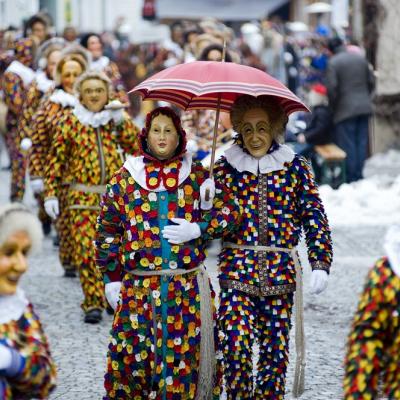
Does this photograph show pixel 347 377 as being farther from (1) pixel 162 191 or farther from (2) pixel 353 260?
(2) pixel 353 260

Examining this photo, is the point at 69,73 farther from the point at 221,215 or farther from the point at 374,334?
the point at 374,334

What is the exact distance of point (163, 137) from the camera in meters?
5.07

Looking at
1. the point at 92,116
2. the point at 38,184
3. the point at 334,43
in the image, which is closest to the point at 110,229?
the point at 92,116

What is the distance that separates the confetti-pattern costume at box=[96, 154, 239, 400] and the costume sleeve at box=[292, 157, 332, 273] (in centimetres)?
43

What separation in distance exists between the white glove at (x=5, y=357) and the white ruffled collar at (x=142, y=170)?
1732 mm

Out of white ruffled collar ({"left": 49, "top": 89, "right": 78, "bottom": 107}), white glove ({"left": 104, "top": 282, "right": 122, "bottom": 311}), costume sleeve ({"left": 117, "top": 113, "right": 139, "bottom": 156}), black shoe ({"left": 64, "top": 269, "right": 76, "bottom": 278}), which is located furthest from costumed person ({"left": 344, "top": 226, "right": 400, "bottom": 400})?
black shoe ({"left": 64, "top": 269, "right": 76, "bottom": 278})

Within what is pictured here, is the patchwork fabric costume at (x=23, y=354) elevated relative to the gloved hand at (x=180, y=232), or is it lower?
lower

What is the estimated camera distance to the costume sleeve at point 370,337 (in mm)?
3496

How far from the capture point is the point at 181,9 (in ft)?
144

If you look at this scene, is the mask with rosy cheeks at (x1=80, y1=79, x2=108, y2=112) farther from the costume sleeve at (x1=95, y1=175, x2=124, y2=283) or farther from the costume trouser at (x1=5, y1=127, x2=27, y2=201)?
the costume trouser at (x1=5, y1=127, x2=27, y2=201)

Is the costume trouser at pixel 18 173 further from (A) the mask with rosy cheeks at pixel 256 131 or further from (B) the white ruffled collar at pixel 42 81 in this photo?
(A) the mask with rosy cheeks at pixel 256 131

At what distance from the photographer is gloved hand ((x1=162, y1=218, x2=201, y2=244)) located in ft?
16.2

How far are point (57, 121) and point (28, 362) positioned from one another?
4.38 metres

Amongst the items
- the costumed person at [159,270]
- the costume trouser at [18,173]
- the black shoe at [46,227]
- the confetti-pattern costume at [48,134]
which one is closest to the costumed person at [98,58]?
the costume trouser at [18,173]
